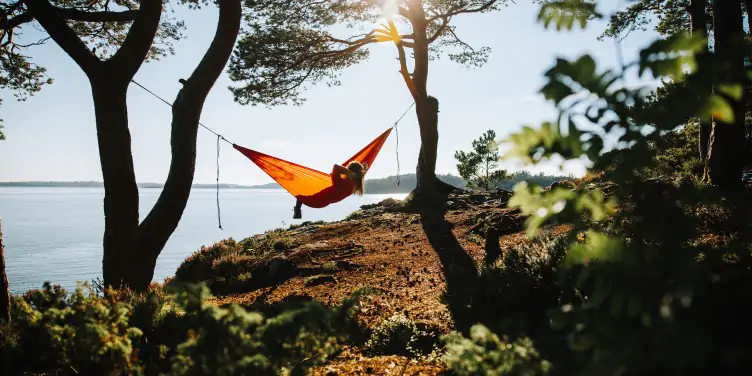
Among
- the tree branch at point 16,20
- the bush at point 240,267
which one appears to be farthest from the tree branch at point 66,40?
the bush at point 240,267

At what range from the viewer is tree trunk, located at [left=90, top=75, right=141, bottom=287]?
4.09 meters

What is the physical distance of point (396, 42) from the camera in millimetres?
A: 10297

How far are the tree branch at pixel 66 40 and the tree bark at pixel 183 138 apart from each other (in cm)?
80

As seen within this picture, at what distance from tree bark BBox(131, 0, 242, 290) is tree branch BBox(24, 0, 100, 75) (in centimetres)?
80

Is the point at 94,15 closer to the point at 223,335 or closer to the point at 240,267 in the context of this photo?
the point at 240,267

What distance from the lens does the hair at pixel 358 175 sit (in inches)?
281

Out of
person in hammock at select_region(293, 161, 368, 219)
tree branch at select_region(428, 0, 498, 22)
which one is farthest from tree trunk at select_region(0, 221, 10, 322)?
tree branch at select_region(428, 0, 498, 22)

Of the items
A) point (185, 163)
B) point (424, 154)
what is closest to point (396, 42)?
point (424, 154)

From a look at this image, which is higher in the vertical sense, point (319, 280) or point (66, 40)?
point (66, 40)

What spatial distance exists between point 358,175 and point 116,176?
377cm

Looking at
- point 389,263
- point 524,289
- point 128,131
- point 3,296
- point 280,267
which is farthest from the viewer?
point 280,267

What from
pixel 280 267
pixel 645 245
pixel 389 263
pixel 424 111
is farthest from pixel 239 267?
pixel 645 245

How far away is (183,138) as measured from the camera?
4.33 meters

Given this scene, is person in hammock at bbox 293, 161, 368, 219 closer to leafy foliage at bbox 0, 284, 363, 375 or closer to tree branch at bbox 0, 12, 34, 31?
tree branch at bbox 0, 12, 34, 31
